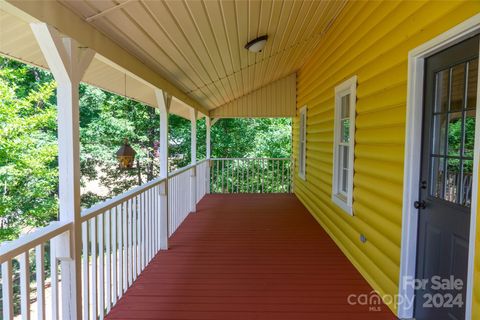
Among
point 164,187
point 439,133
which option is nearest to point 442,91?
point 439,133

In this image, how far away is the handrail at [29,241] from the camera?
4.68ft

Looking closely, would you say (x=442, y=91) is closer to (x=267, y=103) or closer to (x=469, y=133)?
(x=469, y=133)

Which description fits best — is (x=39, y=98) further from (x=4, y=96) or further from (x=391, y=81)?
(x=391, y=81)

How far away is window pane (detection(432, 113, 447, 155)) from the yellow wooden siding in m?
5.70

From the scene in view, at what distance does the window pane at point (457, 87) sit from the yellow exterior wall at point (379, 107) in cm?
25

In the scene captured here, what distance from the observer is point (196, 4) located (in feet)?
7.14

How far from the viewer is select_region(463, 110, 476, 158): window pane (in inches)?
68.3

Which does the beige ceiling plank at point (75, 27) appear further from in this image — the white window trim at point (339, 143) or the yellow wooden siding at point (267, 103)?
the yellow wooden siding at point (267, 103)

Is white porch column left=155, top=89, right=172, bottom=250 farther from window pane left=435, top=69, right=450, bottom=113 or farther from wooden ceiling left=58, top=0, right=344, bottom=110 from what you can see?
window pane left=435, top=69, right=450, bottom=113

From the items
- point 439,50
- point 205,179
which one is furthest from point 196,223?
point 439,50

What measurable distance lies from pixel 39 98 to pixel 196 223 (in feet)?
22.7

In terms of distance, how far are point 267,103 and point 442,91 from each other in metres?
5.97

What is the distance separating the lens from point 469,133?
5.80 ft


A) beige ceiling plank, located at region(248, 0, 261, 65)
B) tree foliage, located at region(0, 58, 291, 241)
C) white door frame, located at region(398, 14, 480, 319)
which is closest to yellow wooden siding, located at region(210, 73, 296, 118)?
tree foliage, located at region(0, 58, 291, 241)
